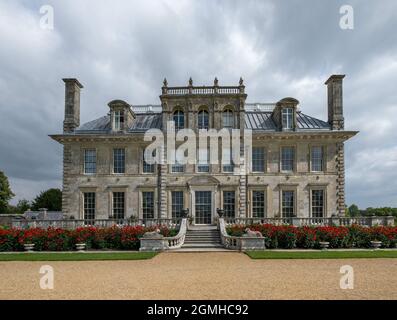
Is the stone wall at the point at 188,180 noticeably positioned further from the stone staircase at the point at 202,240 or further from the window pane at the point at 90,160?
the stone staircase at the point at 202,240

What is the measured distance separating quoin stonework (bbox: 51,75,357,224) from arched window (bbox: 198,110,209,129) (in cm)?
8

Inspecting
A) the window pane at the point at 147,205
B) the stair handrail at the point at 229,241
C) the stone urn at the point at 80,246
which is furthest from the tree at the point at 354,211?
the stone urn at the point at 80,246

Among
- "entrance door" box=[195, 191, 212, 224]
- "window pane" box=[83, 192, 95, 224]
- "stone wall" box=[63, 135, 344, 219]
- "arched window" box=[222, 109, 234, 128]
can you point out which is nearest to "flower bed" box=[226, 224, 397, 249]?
"entrance door" box=[195, 191, 212, 224]

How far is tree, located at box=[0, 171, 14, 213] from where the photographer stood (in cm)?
5688

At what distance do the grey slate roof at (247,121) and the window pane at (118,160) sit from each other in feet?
6.94

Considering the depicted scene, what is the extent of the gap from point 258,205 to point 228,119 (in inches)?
291

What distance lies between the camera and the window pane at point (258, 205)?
30.0 m

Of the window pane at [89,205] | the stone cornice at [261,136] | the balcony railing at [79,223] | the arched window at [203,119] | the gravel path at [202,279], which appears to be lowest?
the gravel path at [202,279]

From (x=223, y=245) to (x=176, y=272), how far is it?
368 inches

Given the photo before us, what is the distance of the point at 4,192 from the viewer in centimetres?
5656

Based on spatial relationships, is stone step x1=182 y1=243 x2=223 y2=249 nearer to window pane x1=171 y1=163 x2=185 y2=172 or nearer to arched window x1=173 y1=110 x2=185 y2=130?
window pane x1=171 y1=163 x2=185 y2=172

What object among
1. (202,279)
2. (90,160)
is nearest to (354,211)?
(90,160)

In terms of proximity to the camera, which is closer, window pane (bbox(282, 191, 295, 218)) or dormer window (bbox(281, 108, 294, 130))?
window pane (bbox(282, 191, 295, 218))
